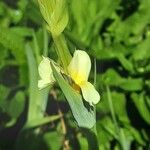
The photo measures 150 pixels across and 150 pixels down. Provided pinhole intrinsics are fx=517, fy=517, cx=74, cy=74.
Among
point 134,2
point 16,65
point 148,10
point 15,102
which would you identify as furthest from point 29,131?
point 134,2

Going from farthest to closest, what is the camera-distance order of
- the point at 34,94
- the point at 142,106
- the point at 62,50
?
the point at 142,106 → the point at 34,94 → the point at 62,50

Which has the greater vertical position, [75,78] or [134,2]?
[134,2]

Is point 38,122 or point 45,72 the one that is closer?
point 45,72

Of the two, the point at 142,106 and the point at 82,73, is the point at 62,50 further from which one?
the point at 142,106

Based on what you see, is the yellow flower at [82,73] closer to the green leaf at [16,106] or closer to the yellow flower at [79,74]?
the yellow flower at [79,74]

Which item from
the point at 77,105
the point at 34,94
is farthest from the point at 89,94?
the point at 34,94

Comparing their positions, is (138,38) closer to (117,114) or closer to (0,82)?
(117,114)
